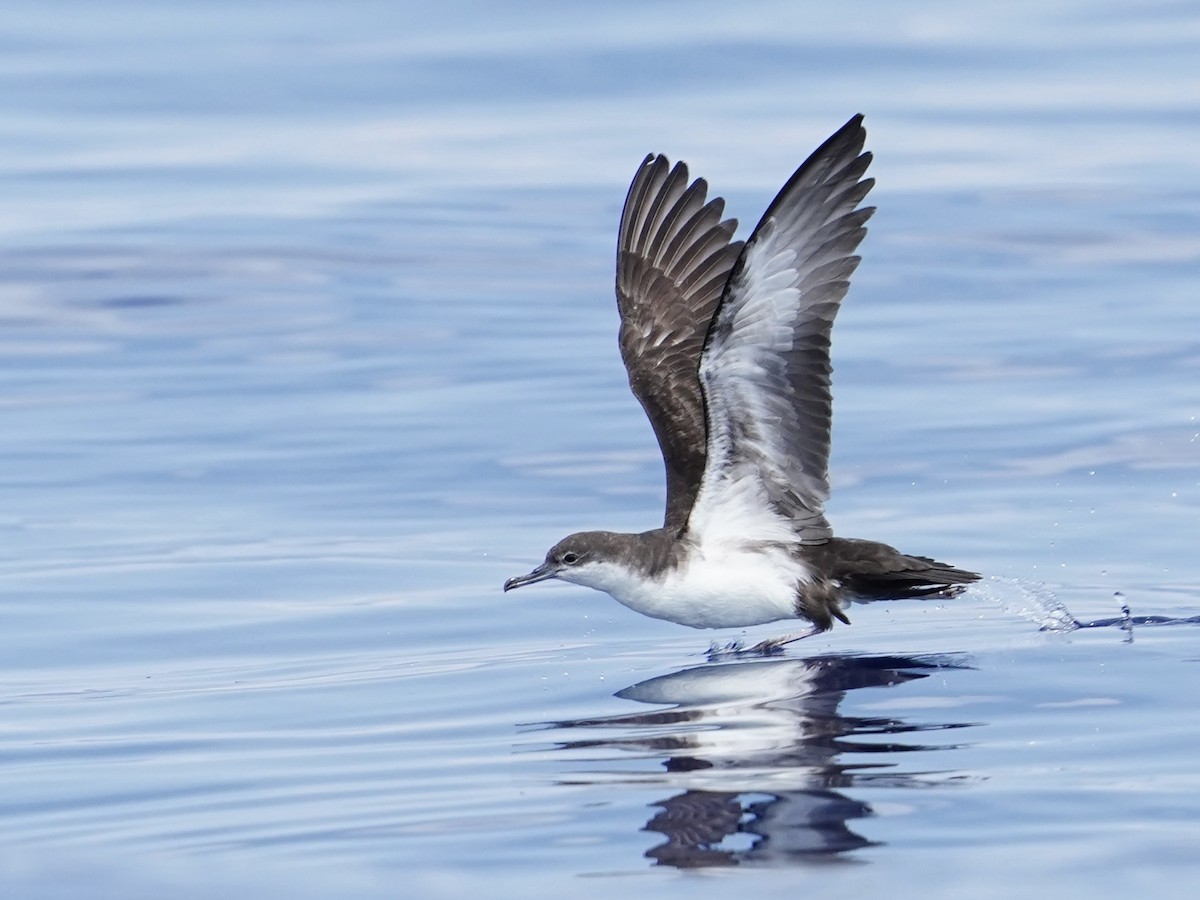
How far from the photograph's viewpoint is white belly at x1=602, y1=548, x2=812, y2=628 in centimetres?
900

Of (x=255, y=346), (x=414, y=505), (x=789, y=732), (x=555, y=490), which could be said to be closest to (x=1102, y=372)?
(x=555, y=490)

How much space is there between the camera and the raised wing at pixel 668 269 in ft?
34.0

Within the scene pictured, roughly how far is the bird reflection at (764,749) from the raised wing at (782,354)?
0.72 metres

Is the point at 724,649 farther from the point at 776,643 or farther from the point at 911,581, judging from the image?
the point at 911,581

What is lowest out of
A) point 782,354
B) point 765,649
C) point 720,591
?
point 765,649

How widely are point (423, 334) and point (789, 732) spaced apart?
800 cm

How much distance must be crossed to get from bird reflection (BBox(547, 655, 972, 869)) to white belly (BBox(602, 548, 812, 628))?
13.9 inches

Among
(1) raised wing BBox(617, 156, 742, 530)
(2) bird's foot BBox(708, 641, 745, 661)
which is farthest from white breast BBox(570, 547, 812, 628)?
(1) raised wing BBox(617, 156, 742, 530)

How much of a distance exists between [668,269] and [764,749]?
398 cm

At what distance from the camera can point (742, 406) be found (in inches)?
338

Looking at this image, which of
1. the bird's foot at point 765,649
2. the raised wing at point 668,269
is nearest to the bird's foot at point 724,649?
the bird's foot at point 765,649

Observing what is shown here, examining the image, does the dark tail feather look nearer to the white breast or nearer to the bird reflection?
the white breast

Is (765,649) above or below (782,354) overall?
below

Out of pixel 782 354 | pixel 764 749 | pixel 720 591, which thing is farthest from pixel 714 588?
pixel 764 749
